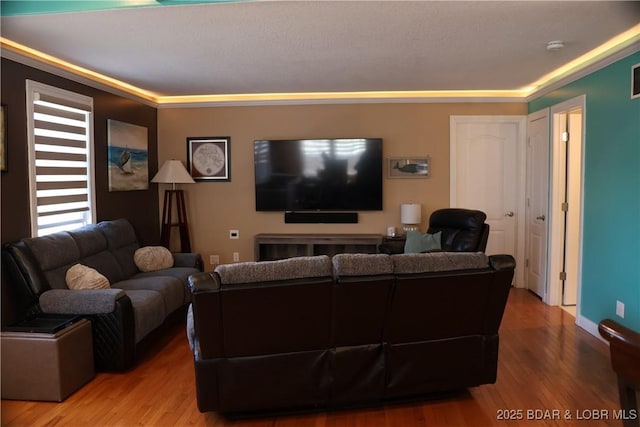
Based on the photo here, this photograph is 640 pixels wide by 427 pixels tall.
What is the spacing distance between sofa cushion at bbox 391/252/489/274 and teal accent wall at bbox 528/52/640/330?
167cm

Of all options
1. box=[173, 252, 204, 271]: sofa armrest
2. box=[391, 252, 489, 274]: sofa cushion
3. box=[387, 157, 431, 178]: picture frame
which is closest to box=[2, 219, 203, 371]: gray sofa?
box=[173, 252, 204, 271]: sofa armrest

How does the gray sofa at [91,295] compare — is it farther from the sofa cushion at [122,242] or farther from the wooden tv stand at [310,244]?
the wooden tv stand at [310,244]

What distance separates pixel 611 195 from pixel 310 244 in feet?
10.1

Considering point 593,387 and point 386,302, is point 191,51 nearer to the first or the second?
point 386,302

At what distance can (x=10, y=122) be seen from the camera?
335 cm

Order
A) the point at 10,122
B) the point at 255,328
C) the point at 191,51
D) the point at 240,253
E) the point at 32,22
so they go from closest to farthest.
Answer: the point at 255,328 → the point at 32,22 → the point at 10,122 → the point at 191,51 → the point at 240,253

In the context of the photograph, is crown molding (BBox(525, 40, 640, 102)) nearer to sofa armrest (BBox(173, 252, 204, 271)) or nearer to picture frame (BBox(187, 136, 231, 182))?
picture frame (BBox(187, 136, 231, 182))

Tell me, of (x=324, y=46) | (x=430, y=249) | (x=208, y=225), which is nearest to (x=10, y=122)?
(x=324, y=46)

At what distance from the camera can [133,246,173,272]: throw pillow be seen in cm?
455

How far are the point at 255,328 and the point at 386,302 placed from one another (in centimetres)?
72

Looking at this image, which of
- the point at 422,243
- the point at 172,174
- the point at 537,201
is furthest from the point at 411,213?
the point at 172,174

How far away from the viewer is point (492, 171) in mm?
5578

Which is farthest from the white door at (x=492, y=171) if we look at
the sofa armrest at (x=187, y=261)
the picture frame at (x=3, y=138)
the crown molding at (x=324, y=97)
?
the picture frame at (x=3, y=138)

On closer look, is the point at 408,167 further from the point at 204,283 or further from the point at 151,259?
the point at 204,283
